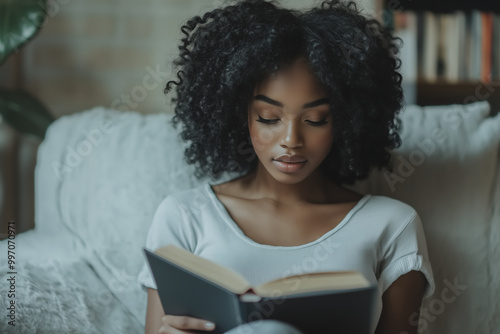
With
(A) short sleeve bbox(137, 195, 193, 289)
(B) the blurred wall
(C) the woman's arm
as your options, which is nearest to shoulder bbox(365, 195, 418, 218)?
(C) the woman's arm

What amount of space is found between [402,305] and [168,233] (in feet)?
1.38

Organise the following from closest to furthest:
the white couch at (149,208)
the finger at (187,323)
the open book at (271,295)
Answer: the open book at (271,295) → the finger at (187,323) → the white couch at (149,208)

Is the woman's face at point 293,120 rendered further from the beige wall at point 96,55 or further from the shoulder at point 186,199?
the beige wall at point 96,55

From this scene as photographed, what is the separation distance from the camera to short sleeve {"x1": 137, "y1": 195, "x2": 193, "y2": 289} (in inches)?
42.7

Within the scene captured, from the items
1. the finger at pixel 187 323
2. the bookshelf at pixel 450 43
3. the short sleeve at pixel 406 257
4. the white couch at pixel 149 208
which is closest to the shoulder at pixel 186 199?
the white couch at pixel 149 208

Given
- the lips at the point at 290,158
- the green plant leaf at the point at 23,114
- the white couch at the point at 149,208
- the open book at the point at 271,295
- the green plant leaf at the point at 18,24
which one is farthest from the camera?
the green plant leaf at the point at 23,114

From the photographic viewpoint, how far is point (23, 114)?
1.78 metres

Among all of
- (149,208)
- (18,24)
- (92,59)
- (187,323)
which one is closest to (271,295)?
(187,323)

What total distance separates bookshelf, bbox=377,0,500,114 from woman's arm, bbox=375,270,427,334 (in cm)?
111

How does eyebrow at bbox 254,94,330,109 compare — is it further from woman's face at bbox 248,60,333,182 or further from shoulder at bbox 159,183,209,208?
shoulder at bbox 159,183,209,208

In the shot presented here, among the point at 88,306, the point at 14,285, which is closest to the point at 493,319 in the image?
the point at 88,306

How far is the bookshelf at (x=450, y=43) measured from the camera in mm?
2002

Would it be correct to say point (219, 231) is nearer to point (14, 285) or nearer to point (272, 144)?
point (272, 144)

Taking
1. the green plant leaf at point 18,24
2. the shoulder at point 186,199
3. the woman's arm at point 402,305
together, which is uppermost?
the green plant leaf at point 18,24
